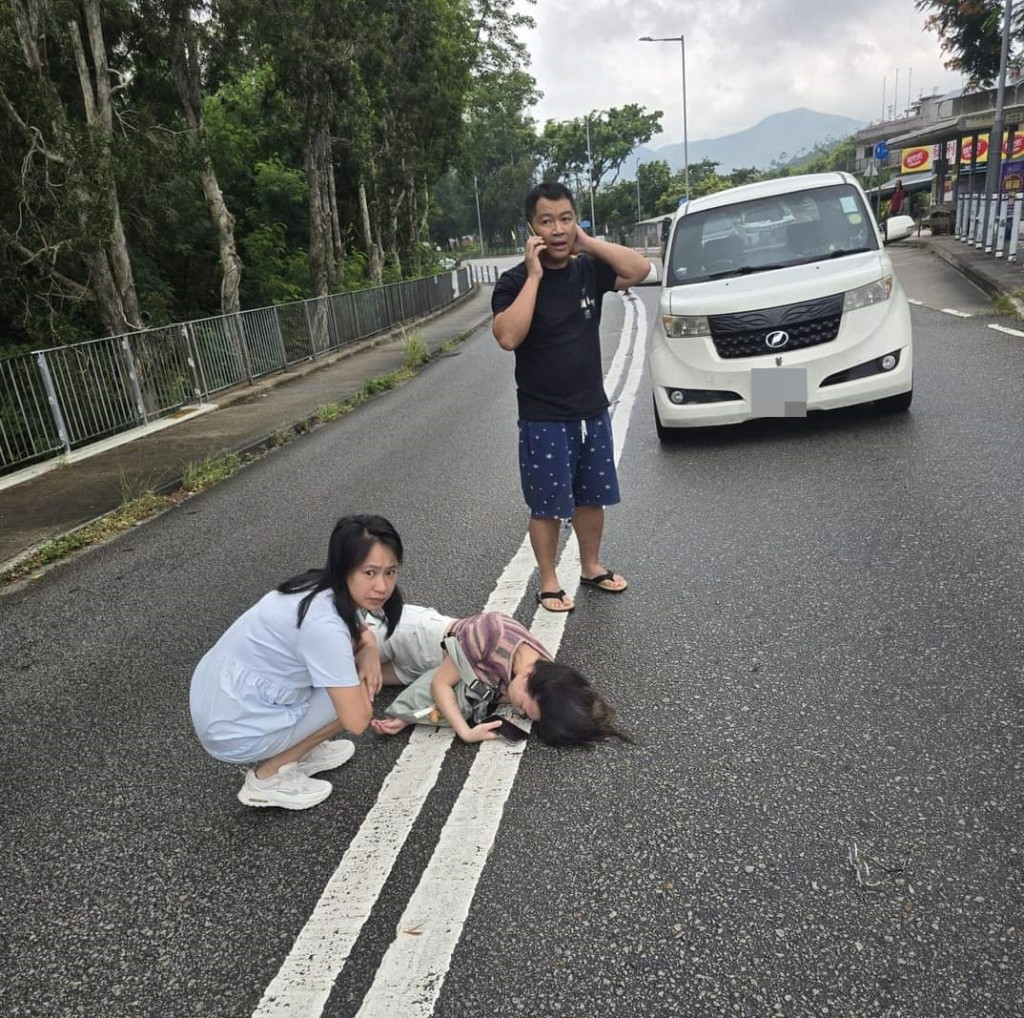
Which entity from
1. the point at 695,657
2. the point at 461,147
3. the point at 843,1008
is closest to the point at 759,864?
the point at 843,1008

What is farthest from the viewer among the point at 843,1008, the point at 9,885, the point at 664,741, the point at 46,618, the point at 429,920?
the point at 46,618

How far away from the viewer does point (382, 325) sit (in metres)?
20.6

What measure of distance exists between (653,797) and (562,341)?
203 centimetres

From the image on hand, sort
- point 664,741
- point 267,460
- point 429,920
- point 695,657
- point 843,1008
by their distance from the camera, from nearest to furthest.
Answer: point 843,1008
point 429,920
point 664,741
point 695,657
point 267,460

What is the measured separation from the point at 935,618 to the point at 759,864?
1740 millimetres

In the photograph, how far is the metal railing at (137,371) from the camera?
8414mm

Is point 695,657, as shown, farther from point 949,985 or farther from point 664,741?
point 949,985

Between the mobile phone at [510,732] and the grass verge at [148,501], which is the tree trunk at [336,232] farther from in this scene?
the mobile phone at [510,732]

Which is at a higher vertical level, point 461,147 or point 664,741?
point 461,147

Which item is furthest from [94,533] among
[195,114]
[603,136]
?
[603,136]

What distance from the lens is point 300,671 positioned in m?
2.72

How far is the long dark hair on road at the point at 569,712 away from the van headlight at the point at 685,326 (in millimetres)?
3966

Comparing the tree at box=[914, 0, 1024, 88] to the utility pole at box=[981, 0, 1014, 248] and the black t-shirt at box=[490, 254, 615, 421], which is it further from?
the black t-shirt at box=[490, 254, 615, 421]

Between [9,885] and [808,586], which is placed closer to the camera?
[9,885]
